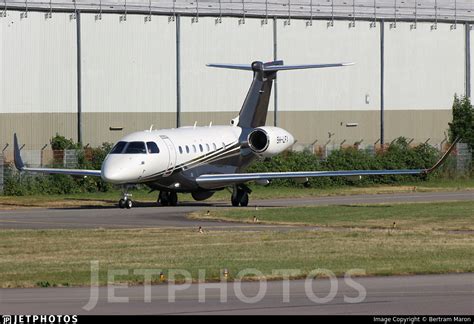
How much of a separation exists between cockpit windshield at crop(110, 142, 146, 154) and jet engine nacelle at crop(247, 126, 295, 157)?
563 cm

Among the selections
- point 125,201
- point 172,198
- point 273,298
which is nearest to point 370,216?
point 125,201

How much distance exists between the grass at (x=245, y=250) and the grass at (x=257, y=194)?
1353 centimetres

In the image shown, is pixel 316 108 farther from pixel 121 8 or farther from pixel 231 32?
pixel 121 8

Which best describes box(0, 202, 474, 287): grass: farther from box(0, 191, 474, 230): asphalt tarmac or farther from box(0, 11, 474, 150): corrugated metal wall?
box(0, 11, 474, 150): corrugated metal wall

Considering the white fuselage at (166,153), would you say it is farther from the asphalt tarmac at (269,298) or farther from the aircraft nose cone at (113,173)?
the asphalt tarmac at (269,298)

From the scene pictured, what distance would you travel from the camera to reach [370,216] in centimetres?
3841

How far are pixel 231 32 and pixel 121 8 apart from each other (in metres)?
6.99

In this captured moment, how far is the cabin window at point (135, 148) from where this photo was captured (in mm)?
43406

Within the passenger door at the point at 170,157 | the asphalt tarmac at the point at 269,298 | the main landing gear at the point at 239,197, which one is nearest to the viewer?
the asphalt tarmac at the point at 269,298

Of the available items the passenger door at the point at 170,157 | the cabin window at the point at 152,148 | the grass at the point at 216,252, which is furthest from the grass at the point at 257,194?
the grass at the point at 216,252

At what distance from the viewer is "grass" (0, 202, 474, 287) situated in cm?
2359

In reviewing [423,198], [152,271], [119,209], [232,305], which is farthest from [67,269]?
[423,198]

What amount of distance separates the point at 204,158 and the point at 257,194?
694 cm

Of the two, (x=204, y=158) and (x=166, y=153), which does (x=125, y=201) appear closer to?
(x=166, y=153)
